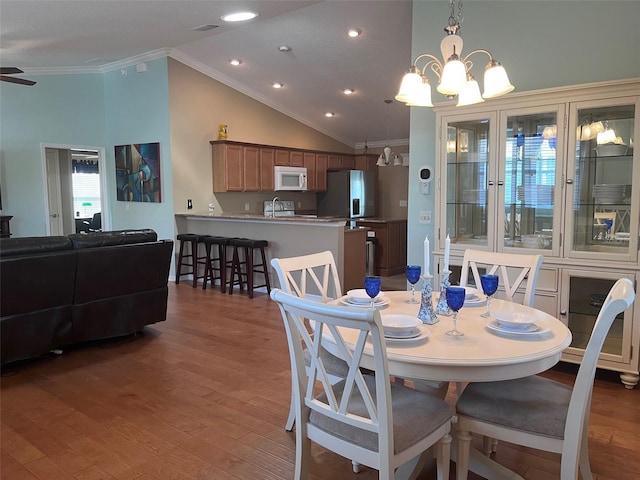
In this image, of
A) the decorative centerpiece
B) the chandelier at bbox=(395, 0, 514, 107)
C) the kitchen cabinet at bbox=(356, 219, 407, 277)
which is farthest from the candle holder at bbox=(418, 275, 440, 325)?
the kitchen cabinet at bbox=(356, 219, 407, 277)

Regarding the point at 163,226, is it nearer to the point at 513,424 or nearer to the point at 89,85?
the point at 89,85

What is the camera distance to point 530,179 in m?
3.48

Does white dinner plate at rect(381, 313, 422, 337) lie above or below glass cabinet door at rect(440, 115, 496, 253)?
below

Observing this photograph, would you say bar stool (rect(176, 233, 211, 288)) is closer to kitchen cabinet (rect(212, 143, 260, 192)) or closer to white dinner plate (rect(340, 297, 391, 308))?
kitchen cabinet (rect(212, 143, 260, 192))

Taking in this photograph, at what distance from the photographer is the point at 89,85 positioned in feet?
23.9

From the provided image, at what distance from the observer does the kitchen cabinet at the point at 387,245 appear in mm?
7316

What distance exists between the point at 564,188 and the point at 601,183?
0.25 metres

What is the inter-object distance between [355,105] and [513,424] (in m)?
6.62

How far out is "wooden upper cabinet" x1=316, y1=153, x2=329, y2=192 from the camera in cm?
867

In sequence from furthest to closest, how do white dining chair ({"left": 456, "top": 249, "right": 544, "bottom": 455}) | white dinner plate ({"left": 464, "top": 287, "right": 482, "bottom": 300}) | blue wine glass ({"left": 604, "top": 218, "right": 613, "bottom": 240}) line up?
blue wine glass ({"left": 604, "top": 218, "right": 613, "bottom": 240}) < white dining chair ({"left": 456, "top": 249, "right": 544, "bottom": 455}) < white dinner plate ({"left": 464, "top": 287, "right": 482, "bottom": 300})

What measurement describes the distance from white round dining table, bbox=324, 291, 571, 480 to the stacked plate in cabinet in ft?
4.90

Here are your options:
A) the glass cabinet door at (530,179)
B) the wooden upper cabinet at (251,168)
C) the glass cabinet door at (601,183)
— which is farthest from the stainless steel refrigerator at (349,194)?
the glass cabinet door at (601,183)

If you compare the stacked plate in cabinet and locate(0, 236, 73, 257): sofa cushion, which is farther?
locate(0, 236, 73, 257): sofa cushion

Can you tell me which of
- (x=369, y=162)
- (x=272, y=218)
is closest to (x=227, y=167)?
(x=272, y=218)
